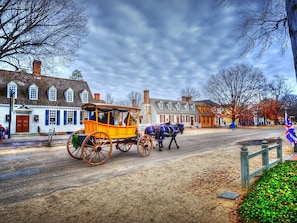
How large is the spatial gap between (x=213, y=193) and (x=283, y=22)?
515 cm

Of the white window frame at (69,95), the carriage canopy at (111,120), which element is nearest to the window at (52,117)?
the white window frame at (69,95)

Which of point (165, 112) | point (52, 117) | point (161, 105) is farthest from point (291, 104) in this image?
point (52, 117)

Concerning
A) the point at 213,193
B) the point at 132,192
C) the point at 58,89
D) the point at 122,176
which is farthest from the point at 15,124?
the point at 213,193

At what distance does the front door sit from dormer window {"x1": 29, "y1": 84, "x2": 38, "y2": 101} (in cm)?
240

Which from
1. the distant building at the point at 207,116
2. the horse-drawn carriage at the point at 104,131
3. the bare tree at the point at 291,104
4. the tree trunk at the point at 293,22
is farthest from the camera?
the bare tree at the point at 291,104

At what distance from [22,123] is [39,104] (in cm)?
274

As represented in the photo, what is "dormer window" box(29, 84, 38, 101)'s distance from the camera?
22969mm

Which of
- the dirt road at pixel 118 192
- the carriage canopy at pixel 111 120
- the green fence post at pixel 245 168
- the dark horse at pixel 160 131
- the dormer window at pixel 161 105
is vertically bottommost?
the dirt road at pixel 118 192

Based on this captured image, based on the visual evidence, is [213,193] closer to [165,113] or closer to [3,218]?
[3,218]

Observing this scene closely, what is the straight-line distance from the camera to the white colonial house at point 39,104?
2114cm

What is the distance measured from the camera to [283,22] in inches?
220

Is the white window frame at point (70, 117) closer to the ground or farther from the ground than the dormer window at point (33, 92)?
closer to the ground

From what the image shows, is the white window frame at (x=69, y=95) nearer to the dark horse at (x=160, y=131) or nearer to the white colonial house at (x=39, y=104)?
the white colonial house at (x=39, y=104)

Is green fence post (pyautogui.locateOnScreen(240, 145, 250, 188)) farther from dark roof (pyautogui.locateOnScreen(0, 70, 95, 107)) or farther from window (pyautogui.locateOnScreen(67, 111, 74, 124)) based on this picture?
window (pyautogui.locateOnScreen(67, 111, 74, 124))
